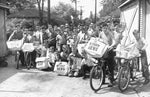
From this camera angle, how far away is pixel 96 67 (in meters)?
6.02

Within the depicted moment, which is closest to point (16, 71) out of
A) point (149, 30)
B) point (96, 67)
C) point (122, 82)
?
point (96, 67)

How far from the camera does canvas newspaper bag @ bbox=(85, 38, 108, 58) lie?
5777mm

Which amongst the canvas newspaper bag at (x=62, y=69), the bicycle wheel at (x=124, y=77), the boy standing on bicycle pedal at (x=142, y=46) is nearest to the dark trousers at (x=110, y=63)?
the bicycle wheel at (x=124, y=77)

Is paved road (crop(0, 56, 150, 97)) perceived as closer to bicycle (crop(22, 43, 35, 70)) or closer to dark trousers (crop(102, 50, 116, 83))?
dark trousers (crop(102, 50, 116, 83))

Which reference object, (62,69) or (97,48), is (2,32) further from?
(97,48)

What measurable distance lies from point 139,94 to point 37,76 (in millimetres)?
A: 3667

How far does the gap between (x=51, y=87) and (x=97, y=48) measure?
1857mm

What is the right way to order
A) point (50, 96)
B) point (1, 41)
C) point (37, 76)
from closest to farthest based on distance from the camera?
point (50, 96)
point (37, 76)
point (1, 41)

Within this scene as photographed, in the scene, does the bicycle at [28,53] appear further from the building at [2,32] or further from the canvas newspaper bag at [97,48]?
the canvas newspaper bag at [97,48]

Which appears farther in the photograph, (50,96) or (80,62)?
(80,62)

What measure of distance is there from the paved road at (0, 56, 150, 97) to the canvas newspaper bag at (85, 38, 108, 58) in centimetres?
107

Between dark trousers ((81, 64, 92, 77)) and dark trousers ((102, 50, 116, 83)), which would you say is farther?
dark trousers ((81, 64, 92, 77))

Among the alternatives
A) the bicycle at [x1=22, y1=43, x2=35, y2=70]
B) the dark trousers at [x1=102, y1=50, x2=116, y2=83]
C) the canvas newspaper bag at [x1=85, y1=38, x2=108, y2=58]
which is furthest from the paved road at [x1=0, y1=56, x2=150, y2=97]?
the bicycle at [x1=22, y1=43, x2=35, y2=70]

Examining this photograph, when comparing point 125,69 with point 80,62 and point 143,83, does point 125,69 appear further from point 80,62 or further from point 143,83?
point 80,62
